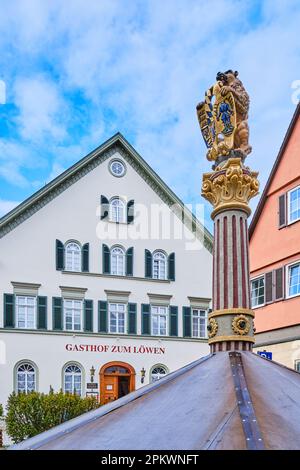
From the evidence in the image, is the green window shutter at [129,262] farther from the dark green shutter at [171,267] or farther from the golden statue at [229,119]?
the golden statue at [229,119]

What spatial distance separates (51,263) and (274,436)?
86.8 ft

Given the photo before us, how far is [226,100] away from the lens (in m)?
5.38

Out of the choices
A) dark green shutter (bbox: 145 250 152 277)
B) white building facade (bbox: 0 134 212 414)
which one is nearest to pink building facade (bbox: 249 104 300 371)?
white building facade (bbox: 0 134 212 414)

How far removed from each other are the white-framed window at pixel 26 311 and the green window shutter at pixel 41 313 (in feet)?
0.64

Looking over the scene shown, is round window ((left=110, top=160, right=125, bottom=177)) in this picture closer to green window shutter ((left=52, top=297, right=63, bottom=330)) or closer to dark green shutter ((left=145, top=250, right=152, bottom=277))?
dark green shutter ((left=145, top=250, right=152, bottom=277))

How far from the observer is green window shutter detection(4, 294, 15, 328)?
27406 mm

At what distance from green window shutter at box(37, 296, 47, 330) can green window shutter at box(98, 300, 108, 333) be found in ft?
8.55

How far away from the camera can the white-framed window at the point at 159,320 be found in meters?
30.4


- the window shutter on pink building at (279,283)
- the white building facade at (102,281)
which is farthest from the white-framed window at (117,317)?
the window shutter on pink building at (279,283)

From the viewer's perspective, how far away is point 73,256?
29.5m

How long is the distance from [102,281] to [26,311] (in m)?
3.93

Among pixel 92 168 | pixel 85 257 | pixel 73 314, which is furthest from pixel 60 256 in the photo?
pixel 92 168

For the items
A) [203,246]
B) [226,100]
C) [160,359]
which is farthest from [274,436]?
[203,246]

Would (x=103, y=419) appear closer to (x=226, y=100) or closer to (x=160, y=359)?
(x=226, y=100)
